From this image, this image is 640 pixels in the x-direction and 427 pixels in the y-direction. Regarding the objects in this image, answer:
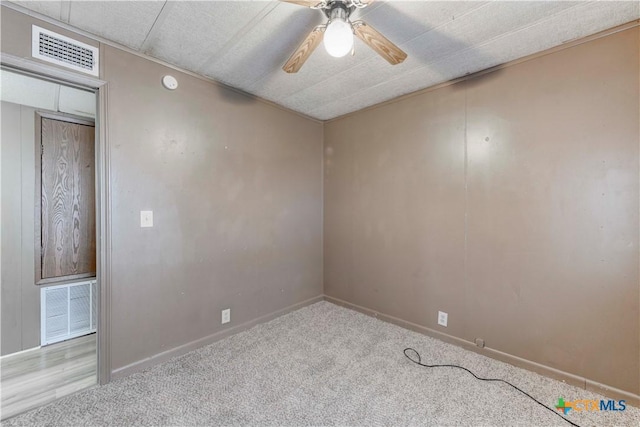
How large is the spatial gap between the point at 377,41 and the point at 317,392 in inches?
84.5

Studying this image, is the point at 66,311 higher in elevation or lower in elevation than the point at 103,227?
lower

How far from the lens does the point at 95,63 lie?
6.04 feet

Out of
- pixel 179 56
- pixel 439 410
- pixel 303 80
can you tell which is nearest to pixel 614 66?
pixel 303 80

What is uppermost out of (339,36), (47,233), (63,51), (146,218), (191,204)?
(63,51)

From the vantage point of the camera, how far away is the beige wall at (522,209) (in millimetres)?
1753

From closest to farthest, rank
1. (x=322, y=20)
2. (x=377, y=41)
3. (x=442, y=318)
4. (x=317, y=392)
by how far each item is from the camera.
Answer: (x=377, y=41) → (x=322, y=20) → (x=317, y=392) → (x=442, y=318)

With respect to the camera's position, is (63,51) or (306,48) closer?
(306,48)

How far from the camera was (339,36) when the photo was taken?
132 centimetres

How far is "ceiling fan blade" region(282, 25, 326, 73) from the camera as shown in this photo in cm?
145

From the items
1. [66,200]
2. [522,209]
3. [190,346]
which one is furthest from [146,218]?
[522,209]

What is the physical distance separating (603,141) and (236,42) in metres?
2.48

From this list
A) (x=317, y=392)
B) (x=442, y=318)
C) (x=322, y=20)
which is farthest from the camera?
(x=442, y=318)

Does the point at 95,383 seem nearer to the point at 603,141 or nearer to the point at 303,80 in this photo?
the point at 303,80

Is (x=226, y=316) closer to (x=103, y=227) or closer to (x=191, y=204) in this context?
(x=191, y=204)
